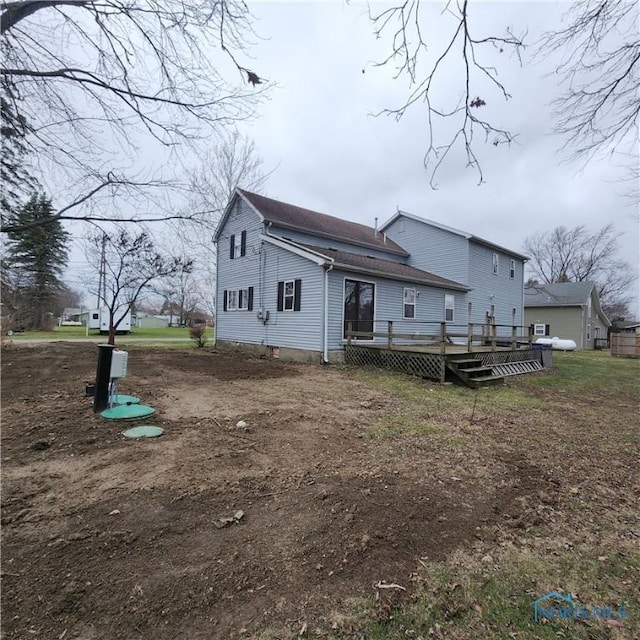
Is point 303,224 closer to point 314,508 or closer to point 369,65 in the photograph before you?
point 369,65

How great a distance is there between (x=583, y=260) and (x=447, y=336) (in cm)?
4342

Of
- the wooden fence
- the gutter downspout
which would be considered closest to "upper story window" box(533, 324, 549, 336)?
the wooden fence

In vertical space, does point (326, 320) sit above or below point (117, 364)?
above

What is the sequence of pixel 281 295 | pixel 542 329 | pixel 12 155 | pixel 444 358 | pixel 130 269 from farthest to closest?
pixel 542 329 < pixel 130 269 < pixel 281 295 < pixel 444 358 < pixel 12 155

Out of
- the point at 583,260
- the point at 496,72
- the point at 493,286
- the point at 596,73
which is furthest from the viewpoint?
the point at 583,260

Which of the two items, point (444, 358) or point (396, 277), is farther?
point (396, 277)

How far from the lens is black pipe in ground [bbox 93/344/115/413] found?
517cm

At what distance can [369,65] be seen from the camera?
123 inches

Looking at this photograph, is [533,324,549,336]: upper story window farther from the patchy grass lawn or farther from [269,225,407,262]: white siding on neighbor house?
the patchy grass lawn

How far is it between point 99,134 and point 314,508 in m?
6.00

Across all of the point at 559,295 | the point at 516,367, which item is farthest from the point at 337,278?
the point at 559,295

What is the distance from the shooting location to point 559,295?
102 ft

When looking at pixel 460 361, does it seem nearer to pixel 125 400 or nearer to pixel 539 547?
pixel 539 547

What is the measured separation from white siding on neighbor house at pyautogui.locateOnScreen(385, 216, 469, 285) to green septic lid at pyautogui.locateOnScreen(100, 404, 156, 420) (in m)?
16.1
